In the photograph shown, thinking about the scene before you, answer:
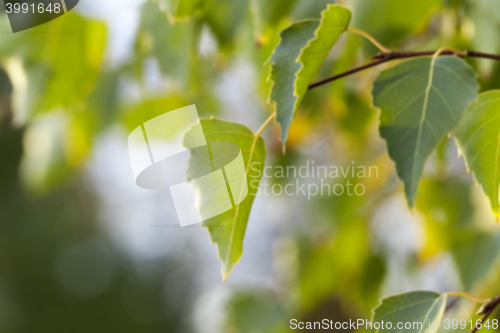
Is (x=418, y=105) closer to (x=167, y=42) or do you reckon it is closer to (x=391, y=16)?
(x=391, y=16)

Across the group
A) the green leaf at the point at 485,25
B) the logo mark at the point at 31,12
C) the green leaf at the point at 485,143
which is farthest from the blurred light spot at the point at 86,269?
the green leaf at the point at 485,143

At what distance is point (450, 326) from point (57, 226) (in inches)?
187

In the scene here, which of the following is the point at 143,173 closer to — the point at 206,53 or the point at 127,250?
the point at 206,53

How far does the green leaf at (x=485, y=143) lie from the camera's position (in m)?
0.24

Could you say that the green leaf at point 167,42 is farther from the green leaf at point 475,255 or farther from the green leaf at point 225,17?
the green leaf at point 475,255

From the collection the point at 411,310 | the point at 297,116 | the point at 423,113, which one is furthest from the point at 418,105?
the point at 297,116

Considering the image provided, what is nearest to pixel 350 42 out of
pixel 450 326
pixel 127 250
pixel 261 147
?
pixel 261 147

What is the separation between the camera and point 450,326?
470 millimetres

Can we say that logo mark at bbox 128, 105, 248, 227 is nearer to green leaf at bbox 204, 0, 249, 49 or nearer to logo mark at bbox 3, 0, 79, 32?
green leaf at bbox 204, 0, 249, 49

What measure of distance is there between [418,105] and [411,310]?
0.11m

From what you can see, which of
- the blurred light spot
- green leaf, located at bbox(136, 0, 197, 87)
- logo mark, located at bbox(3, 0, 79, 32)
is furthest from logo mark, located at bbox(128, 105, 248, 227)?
the blurred light spot

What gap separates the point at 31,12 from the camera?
A: 52cm

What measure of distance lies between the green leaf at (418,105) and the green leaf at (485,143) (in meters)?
0.02

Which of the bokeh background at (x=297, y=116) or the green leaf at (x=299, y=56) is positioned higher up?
the green leaf at (x=299, y=56)
